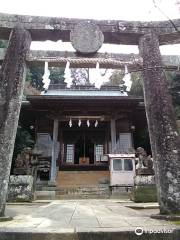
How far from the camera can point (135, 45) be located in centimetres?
693

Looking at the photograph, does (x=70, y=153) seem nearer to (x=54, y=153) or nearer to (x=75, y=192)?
(x=54, y=153)

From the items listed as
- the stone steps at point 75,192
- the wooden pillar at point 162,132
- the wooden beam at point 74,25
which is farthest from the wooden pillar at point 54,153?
the wooden pillar at point 162,132

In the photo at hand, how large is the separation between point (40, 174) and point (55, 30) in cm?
1424

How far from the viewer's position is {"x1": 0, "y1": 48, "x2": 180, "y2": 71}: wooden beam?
6215 millimetres

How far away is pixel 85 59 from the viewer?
6230 millimetres

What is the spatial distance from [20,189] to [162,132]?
7.08 metres

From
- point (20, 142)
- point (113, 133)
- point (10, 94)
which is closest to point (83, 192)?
point (20, 142)

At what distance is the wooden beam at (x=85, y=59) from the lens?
6.21 meters

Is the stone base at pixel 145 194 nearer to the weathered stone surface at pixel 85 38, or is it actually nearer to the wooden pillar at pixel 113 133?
the weathered stone surface at pixel 85 38

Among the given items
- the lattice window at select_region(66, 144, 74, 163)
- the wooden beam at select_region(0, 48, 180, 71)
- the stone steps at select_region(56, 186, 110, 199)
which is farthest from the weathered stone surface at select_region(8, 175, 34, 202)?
the lattice window at select_region(66, 144, 74, 163)

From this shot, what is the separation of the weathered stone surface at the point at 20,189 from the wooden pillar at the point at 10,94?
571cm

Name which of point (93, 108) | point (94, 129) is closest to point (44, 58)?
point (93, 108)

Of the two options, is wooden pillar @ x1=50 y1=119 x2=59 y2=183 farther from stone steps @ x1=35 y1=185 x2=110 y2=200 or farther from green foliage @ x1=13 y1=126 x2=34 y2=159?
Result: green foliage @ x1=13 y1=126 x2=34 y2=159

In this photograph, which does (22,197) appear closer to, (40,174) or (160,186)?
(160,186)
